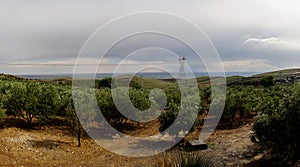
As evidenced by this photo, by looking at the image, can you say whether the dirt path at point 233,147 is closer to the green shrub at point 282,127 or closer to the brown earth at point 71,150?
the brown earth at point 71,150

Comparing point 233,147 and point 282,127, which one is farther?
point 233,147

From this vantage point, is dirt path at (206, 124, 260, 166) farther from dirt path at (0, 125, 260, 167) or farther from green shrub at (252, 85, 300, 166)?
green shrub at (252, 85, 300, 166)

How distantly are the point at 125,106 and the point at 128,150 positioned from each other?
5514 mm

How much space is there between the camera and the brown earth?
11.6m

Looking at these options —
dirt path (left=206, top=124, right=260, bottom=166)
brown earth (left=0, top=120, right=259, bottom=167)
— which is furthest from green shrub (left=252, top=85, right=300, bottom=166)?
brown earth (left=0, top=120, right=259, bottom=167)

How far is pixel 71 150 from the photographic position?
13.8 m

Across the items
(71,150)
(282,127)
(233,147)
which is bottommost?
(71,150)

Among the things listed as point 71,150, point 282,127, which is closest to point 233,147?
point 282,127

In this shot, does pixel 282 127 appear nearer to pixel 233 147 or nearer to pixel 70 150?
pixel 233 147

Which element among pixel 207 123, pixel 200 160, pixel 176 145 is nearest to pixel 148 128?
pixel 207 123

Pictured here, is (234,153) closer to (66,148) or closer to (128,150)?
(128,150)

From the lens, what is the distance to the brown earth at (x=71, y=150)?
38.0 ft

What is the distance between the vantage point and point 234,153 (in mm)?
12094

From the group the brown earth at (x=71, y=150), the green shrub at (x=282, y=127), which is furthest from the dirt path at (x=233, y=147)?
the green shrub at (x=282, y=127)
